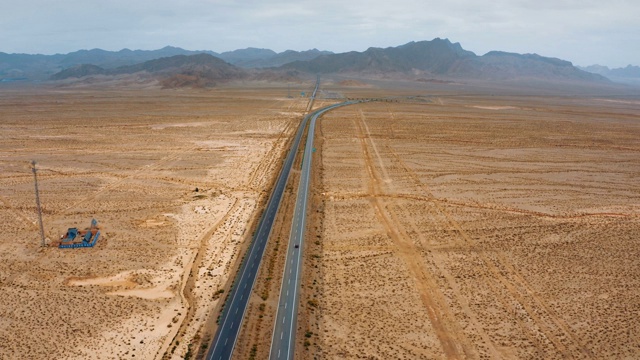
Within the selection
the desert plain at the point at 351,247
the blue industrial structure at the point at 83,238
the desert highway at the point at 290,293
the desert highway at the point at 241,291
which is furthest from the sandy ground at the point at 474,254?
the blue industrial structure at the point at 83,238

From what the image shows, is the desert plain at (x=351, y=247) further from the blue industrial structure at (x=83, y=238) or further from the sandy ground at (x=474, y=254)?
the blue industrial structure at (x=83, y=238)

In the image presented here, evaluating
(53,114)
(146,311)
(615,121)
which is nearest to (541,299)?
(146,311)

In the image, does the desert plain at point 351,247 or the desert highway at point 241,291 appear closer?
the desert highway at point 241,291

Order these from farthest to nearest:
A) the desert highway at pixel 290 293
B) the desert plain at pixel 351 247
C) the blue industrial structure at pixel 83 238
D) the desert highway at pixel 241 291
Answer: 1. the blue industrial structure at pixel 83 238
2. the desert plain at pixel 351 247
3. the desert highway at pixel 290 293
4. the desert highway at pixel 241 291

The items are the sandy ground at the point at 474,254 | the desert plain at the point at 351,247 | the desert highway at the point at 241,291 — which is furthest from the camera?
the sandy ground at the point at 474,254

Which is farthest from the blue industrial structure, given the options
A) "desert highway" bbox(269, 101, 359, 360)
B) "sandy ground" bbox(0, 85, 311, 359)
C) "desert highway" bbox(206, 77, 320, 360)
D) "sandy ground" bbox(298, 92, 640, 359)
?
"sandy ground" bbox(298, 92, 640, 359)

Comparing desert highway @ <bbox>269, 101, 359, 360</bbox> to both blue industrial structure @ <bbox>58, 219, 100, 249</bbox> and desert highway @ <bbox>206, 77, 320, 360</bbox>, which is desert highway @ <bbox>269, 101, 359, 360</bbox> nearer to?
desert highway @ <bbox>206, 77, 320, 360</bbox>

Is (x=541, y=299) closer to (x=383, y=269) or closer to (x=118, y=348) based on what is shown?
(x=383, y=269)

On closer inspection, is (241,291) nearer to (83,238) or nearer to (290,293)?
(290,293)
